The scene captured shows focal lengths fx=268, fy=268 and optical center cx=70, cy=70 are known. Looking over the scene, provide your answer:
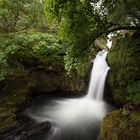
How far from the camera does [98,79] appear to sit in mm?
11945

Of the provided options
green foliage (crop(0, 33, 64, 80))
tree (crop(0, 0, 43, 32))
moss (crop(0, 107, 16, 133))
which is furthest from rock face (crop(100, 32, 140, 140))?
tree (crop(0, 0, 43, 32))

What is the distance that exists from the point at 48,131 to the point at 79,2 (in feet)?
15.0

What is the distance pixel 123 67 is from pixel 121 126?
3.46m

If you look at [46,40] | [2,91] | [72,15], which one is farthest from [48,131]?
[72,15]

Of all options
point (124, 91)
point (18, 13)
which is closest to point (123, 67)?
point (124, 91)

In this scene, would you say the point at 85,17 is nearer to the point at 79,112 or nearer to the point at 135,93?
the point at 135,93

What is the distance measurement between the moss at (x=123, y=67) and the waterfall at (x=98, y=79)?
554mm

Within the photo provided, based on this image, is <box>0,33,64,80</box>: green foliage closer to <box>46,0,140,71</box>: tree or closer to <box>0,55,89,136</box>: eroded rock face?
<box>0,55,89,136</box>: eroded rock face

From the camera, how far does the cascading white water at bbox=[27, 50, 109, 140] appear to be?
8969mm

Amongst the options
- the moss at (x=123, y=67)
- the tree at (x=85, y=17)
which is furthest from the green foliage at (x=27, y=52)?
the tree at (x=85, y=17)

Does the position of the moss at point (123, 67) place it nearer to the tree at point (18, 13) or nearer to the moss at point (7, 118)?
the tree at point (18, 13)

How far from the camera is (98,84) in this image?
1175 centimetres

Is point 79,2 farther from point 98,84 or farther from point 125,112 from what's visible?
point 98,84

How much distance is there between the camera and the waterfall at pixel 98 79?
11.6 meters
